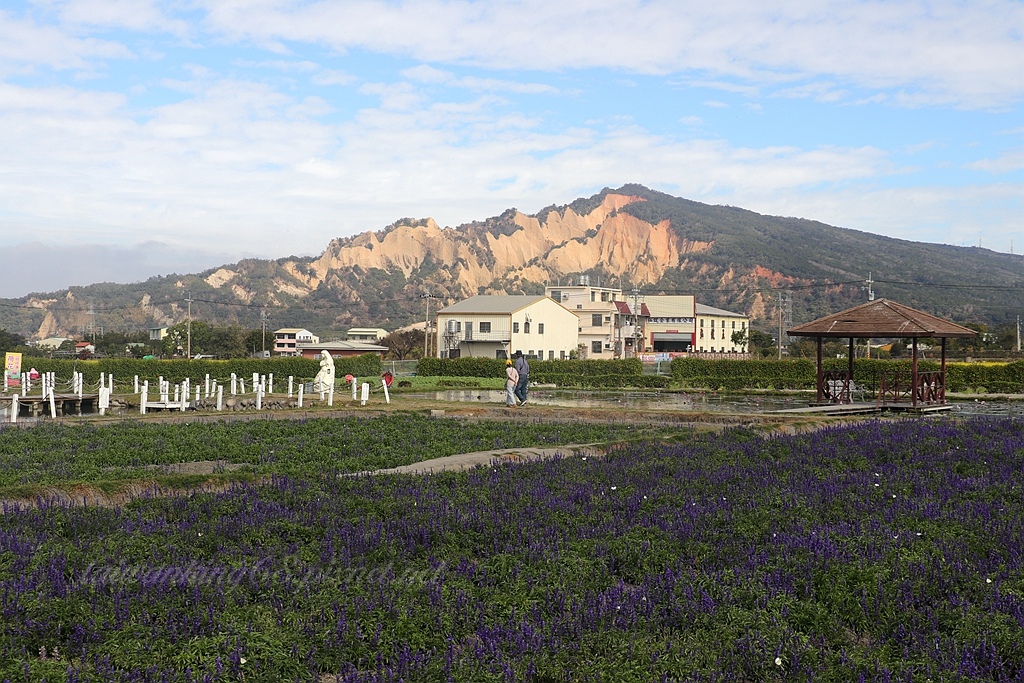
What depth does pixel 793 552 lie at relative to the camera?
23.7ft

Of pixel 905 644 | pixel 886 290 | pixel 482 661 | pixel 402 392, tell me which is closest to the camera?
pixel 482 661

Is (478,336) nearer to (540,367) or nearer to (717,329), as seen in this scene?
(540,367)

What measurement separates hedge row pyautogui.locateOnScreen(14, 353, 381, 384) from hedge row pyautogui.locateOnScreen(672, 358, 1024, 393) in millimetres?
20922

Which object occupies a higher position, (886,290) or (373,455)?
(886,290)

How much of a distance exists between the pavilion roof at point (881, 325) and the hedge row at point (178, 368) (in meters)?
33.9

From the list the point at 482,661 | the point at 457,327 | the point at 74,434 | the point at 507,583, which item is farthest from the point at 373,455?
the point at 457,327

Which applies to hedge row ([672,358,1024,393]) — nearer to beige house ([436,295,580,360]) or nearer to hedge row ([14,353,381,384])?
hedge row ([14,353,381,384])

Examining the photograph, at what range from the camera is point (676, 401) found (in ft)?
118

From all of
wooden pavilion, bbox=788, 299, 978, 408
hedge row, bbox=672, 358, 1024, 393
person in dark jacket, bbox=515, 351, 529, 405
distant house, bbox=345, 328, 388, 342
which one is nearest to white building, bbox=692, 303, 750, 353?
distant house, bbox=345, 328, 388, 342

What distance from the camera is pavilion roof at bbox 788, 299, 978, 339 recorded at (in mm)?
28766

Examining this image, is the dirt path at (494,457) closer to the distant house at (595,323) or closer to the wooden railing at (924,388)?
the wooden railing at (924,388)

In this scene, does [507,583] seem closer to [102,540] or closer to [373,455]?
[102,540]

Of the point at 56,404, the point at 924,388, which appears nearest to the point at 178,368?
the point at 56,404

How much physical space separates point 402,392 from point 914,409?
2069 centimetres
